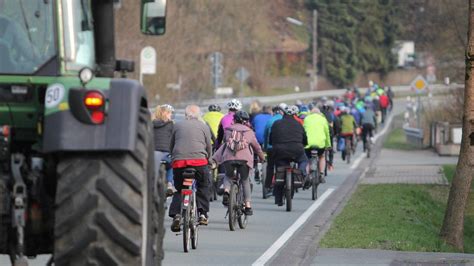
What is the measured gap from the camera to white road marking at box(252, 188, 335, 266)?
17222 mm

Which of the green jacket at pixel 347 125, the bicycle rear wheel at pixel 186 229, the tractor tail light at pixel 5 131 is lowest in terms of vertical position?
the green jacket at pixel 347 125

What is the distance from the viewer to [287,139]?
2608 centimetres

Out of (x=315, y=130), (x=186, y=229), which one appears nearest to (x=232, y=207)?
(x=186, y=229)

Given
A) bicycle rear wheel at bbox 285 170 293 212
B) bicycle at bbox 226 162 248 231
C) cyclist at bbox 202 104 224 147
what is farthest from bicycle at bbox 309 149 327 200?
bicycle at bbox 226 162 248 231

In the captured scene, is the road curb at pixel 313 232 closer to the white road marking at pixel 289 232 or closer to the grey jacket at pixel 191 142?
the white road marking at pixel 289 232

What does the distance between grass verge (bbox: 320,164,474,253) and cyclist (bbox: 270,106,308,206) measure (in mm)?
1343

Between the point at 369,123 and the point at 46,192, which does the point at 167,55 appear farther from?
the point at 46,192

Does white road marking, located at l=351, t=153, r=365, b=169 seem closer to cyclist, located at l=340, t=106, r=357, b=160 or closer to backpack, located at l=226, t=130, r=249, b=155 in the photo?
cyclist, located at l=340, t=106, r=357, b=160

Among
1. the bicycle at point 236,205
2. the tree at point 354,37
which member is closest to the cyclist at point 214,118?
the bicycle at point 236,205

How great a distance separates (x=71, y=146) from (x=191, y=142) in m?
10.4

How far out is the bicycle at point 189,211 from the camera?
59.6 ft

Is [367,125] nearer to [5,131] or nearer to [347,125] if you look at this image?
[347,125]

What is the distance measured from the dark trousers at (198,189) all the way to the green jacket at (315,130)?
10501 millimetres

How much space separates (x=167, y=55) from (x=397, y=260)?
150 feet
